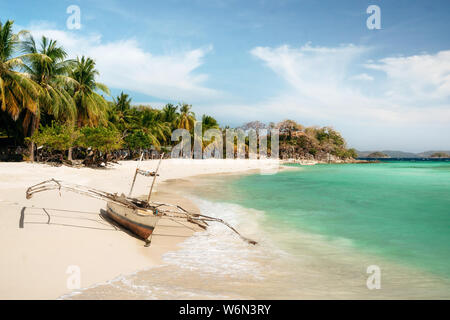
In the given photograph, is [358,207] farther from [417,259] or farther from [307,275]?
[307,275]

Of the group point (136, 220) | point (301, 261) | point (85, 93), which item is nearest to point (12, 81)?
point (85, 93)

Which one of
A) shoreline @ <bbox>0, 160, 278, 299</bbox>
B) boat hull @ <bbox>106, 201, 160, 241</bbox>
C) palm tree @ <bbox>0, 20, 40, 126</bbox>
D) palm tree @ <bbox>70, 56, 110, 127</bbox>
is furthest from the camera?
palm tree @ <bbox>70, 56, 110, 127</bbox>

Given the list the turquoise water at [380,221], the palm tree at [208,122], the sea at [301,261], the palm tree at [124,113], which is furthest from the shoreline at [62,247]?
the palm tree at [208,122]

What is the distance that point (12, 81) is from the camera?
19.3 m

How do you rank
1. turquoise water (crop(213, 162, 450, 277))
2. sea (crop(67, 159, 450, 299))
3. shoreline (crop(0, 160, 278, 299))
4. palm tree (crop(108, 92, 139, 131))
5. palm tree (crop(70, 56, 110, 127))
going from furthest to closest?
palm tree (crop(108, 92, 139, 131)), palm tree (crop(70, 56, 110, 127)), turquoise water (crop(213, 162, 450, 277)), sea (crop(67, 159, 450, 299)), shoreline (crop(0, 160, 278, 299))

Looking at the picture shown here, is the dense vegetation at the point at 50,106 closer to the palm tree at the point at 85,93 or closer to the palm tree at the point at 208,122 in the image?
the palm tree at the point at 85,93

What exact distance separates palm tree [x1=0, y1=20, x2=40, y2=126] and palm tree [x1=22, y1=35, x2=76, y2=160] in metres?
1.21

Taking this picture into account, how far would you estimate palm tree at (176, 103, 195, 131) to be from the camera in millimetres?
48344

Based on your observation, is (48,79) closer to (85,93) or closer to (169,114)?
(85,93)

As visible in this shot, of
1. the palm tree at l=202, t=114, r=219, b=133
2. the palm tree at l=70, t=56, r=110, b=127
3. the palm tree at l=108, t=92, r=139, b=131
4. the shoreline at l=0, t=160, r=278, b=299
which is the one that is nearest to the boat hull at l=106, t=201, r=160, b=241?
the shoreline at l=0, t=160, r=278, b=299

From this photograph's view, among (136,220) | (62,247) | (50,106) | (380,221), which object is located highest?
(50,106)

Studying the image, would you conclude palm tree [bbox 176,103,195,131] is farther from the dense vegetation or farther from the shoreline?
the shoreline

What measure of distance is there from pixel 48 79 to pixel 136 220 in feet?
72.0

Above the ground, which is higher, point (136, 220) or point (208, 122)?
point (208, 122)
